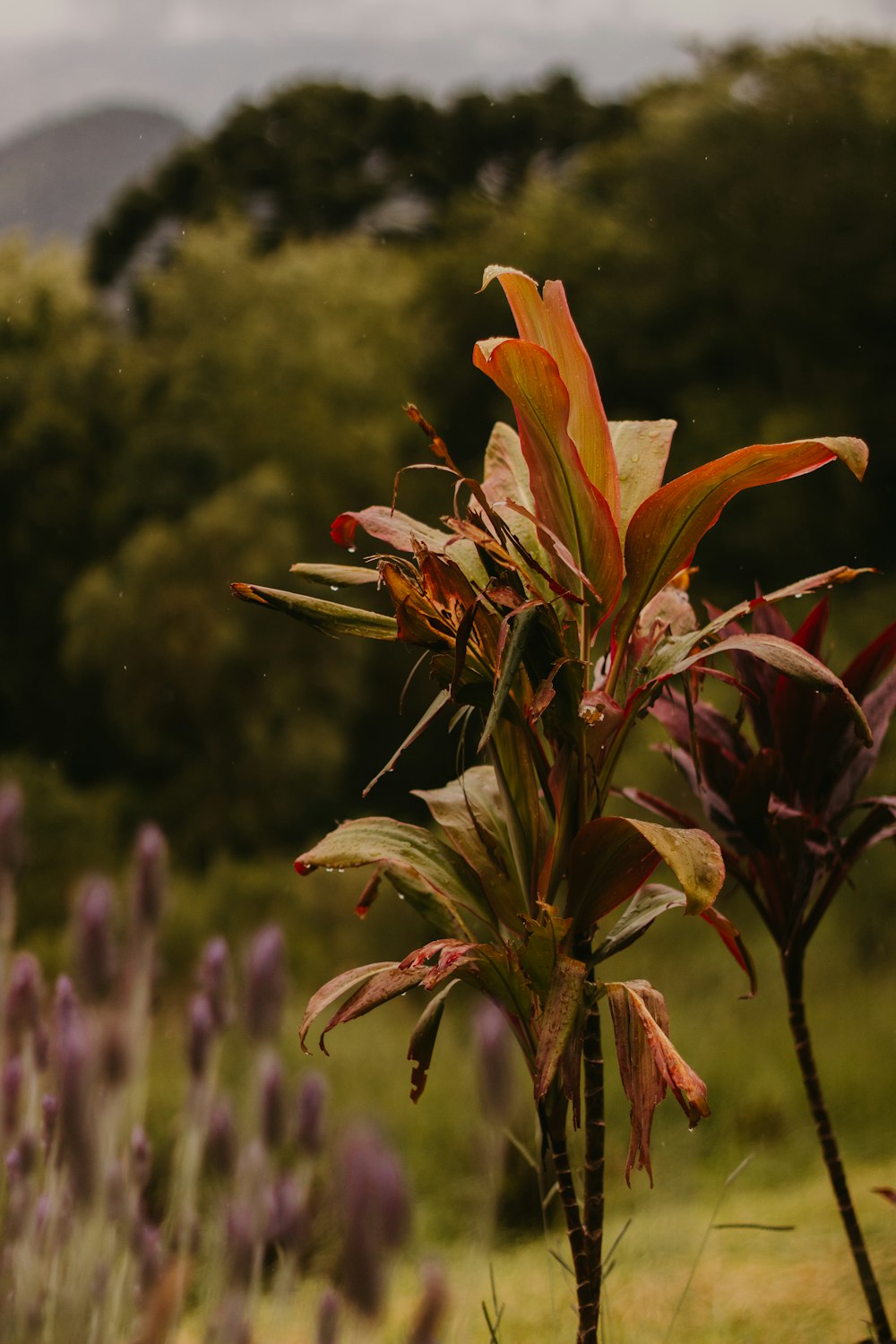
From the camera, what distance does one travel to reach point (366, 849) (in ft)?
3.36

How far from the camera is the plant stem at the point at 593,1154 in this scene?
1.08 meters

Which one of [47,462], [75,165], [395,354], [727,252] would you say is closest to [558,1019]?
[47,462]

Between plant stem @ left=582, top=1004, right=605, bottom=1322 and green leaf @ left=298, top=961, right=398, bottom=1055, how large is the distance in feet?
0.67

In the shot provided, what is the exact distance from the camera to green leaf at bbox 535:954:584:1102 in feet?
3.04

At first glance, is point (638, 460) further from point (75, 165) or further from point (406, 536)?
point (75, 165)

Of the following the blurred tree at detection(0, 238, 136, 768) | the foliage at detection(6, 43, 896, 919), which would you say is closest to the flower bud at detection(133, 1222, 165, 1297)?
the foliage at detection(6, 43, 896, 919)

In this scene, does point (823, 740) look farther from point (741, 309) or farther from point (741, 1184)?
point (741, 309)

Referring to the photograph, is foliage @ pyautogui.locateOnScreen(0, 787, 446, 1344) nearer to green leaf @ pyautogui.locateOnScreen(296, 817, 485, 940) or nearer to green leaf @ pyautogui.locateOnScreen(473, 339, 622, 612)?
green leaf @ pyautogui.locateOnScreen(296, 817, 485, 940)

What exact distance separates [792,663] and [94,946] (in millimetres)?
572

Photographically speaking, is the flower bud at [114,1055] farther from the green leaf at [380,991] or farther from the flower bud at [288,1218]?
the green leaf at [380,991]

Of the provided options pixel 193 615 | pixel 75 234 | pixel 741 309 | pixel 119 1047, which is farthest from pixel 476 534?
pixel 741 309

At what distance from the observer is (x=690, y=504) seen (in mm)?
1025

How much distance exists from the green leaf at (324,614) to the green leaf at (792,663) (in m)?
0.26

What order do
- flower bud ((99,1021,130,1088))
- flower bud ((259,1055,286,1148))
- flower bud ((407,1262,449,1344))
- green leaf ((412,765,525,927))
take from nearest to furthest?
1. flower bud ((407,1262,449,1344))
2. flower bud ((99,1021,130,1088))
3. flower bud ((259,1055,286,1148))
4. green leaf ((412,765,525,927))
